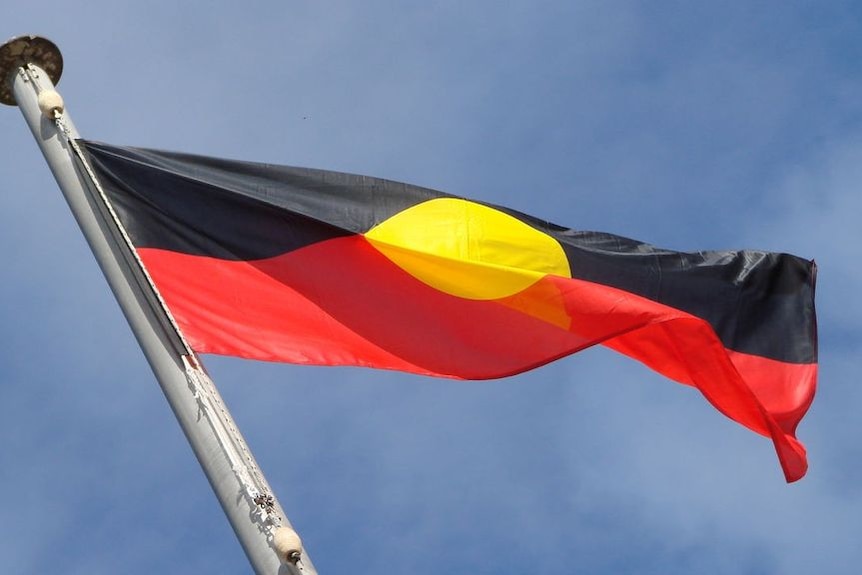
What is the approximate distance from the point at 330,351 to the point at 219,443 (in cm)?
332

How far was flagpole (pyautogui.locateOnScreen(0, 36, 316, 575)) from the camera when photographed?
10.2 m

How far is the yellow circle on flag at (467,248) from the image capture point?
49.5ft

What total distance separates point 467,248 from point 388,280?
102cm

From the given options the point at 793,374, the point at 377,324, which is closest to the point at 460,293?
the point at 377,324

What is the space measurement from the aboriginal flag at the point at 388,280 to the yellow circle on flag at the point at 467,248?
13mm

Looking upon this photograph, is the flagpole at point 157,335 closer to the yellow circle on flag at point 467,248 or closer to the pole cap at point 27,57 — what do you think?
the pole cap at point 27,57

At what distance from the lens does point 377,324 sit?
14.5 m

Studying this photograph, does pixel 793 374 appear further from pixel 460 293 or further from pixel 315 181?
pixel 315 181

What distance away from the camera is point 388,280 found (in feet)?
48.9

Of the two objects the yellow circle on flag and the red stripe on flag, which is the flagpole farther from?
the yellow circle on flag

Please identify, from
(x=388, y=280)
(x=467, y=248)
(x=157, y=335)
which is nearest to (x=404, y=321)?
(x=388, y=280)

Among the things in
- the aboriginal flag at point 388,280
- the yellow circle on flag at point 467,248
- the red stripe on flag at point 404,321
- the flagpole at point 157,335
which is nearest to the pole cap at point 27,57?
the flagpole at point 157,335

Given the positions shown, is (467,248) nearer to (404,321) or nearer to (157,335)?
(404,321)

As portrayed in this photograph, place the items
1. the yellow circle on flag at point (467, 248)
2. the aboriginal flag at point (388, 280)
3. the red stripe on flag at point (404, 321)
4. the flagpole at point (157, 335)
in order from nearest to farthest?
1. the flagpole at point (157, 335)
2. the red stripe on flag at point (404, 321)
3. the aboriginal flag at point (388, 280)
4. the yellow circle on flag at point (467, 248)
